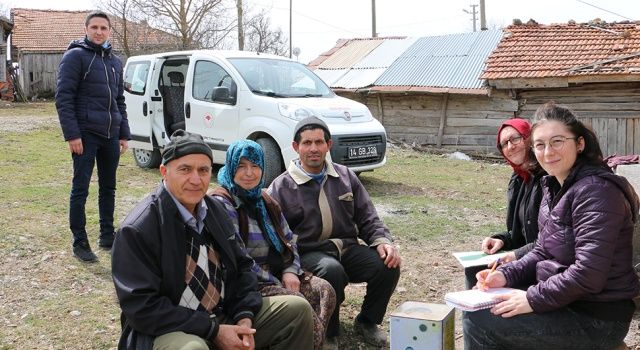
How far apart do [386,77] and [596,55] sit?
497 cm

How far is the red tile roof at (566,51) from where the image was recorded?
44.2 ft

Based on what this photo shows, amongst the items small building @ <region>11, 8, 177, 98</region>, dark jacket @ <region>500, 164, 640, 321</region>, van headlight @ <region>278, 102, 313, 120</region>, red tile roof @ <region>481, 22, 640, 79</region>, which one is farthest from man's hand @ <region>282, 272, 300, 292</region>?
small building @ <region>11, 8, 177, 98</region>

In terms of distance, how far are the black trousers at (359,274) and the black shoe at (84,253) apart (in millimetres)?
2321

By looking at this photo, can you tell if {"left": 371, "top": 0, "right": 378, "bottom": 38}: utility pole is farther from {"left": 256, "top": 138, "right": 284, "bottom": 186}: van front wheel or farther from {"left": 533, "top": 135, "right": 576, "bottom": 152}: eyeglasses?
{"left": 533, "top": 135, "right": 576, "bottom": 152}: eyeglasses

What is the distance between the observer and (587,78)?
526 inches

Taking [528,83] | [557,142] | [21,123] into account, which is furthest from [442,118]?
[557,142]

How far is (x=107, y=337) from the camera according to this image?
387 cm

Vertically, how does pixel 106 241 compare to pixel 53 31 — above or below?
below

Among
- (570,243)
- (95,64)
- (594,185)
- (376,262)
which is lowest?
(376,262)

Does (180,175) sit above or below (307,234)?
above

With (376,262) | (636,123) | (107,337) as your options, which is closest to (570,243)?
(376,262)

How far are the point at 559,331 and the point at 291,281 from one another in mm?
1361

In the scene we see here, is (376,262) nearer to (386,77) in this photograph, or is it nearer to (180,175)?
(180,175)

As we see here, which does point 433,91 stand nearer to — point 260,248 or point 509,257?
point 509,257
